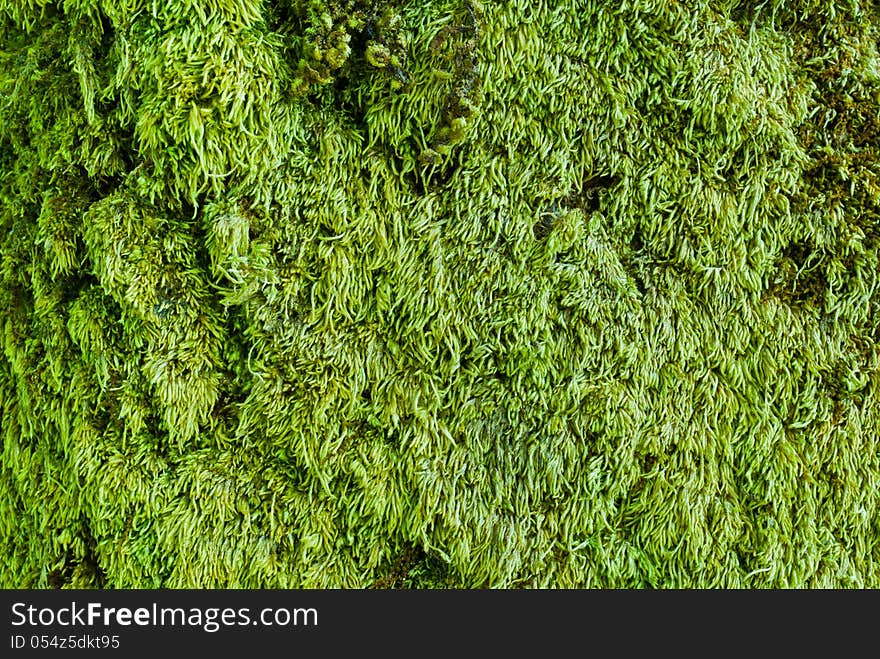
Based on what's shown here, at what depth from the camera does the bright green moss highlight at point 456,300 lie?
1.40 m

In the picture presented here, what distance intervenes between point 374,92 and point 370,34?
115mm

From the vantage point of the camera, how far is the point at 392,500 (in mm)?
1475

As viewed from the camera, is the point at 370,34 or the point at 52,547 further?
the point at 52,547

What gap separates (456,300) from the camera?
1452 millimetres

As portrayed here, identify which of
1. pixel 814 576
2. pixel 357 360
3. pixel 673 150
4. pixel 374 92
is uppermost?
pixel 374 92

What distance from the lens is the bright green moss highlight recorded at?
1403 mm

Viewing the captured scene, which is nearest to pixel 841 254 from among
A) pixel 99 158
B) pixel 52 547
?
pixel 99 158

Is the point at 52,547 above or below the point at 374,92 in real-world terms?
below

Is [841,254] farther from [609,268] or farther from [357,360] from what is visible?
[357,360]

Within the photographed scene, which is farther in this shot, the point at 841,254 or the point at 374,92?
the point at 841,254

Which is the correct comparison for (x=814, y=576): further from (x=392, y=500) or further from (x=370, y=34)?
(x=370, y=34)

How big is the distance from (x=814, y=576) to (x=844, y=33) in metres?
1.26

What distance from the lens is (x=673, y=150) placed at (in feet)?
4.91

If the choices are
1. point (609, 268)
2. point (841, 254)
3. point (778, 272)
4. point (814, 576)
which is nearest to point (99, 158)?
point (609, 268)
